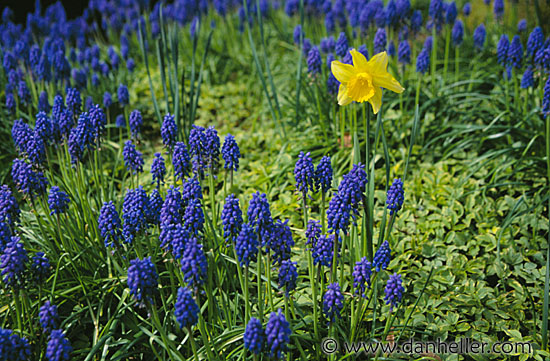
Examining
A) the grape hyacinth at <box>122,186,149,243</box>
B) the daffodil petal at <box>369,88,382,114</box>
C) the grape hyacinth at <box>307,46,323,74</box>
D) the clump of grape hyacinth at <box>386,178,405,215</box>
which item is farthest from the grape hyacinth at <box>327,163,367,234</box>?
the grape hyacinth at <box>307,46,323,74</box>

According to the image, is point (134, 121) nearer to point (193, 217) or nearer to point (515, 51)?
point (193, 217)

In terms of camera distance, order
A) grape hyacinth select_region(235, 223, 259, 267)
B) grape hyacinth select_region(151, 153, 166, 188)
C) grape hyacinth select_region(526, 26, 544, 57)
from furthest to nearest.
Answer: grape hyacinth select_region(526, 26, 544, 57)
grape hyacinth select_region(151, 153, 166, 188)
grape hyacinth select_region(235, 223, 259, 267)

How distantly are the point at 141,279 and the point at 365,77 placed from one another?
1.58 m

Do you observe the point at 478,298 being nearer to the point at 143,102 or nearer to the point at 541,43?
the point at 541,43

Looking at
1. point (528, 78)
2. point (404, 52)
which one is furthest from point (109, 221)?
point (528, 78)

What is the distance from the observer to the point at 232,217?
7.99ft

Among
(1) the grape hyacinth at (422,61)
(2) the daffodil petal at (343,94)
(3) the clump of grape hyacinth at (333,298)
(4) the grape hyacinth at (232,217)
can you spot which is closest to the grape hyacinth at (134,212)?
(4) the grape hyacinth at (232,217)

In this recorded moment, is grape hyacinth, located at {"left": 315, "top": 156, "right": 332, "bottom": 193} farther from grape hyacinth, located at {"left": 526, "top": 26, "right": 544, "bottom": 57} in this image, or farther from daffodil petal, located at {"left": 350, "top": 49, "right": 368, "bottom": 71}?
grape hyacinth, located at {"left": 526, "top": 26, "right": 544, "bottom": 57}

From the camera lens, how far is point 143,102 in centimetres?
678

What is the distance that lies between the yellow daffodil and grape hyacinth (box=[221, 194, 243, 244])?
900 millimetres

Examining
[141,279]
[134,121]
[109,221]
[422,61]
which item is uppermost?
[422,61]

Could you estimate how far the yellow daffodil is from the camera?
2666 millimetres

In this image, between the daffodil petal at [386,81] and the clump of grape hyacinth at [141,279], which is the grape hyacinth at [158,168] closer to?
the clump of grape hyacinth at [141,279]

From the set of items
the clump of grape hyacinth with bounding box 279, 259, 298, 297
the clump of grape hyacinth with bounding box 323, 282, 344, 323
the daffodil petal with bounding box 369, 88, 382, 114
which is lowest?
the clump of grape hyacinth with bounding box 323, 282, 344, 323
